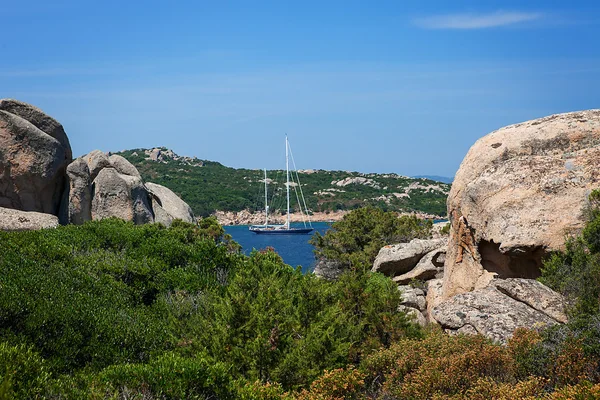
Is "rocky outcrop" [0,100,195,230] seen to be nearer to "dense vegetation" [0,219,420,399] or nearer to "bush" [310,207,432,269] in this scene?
"bush" [310,207,432,269]

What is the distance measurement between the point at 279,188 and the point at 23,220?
97296 mm

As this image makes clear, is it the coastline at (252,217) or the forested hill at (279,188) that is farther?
the coastline at (252,217)

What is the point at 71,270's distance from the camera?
53.0 feet

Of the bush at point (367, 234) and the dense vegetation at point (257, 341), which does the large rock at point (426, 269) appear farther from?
the bush at point (367, 234)

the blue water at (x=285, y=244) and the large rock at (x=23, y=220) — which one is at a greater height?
the large rock at (x=23, y=220)

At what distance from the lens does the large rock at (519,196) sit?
1476 centimetres

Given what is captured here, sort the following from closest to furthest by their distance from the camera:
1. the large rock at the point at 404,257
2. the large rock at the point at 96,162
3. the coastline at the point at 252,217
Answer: the large rock at the point at 404,257 → the large rock at the point at 96,162 → the coastline at the point at 252,217

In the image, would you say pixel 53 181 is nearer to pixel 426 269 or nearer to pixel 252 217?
pixel 426 269

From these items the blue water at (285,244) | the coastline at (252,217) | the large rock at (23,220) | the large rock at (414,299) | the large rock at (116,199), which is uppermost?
the large rock at (116,199)

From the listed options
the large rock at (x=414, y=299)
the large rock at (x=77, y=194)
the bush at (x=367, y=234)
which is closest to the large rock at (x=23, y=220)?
the large rock at (x=77, y=194)

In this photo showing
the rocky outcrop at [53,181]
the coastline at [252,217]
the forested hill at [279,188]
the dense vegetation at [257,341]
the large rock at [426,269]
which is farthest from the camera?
the coastline at [252,217]

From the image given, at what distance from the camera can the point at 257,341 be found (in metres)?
11.9

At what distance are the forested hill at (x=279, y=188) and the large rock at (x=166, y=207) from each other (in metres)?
69.1

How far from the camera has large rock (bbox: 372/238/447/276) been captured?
25094mm
